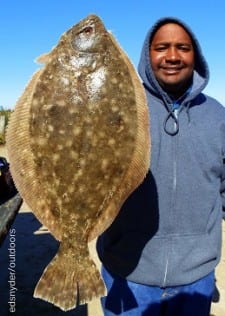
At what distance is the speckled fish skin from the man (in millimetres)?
752

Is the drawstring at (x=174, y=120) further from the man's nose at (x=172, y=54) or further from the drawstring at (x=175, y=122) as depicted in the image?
the man's nose at (x=172, y=54)

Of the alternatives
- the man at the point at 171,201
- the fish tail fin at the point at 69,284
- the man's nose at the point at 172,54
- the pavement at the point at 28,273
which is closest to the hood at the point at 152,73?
the man at the point at 171,201

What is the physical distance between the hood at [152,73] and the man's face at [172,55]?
0.03 meters

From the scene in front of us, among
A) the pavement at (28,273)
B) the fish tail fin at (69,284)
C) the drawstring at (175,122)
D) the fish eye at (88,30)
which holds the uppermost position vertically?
the fish eye at (88,30)

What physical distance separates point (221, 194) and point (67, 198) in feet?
4.94

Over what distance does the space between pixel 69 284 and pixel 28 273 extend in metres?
3.73

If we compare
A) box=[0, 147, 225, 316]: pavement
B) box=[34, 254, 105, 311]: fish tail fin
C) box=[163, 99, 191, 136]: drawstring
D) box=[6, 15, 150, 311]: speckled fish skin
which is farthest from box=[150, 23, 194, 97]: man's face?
box=[0, 147, 225, 316]: pavement

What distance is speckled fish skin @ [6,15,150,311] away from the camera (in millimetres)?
2018

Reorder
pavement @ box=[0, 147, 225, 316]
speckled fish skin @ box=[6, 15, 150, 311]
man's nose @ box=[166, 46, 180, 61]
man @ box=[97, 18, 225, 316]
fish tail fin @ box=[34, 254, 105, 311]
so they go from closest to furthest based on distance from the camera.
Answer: speckled fish skin @ box=[6, 15, 150, 311] < fish tail fin @ box=[34, 254, 105, 311] < man's nose @ box=[166, 46, 180, 61] < man @ box=[97, 18, 225, 316] < pavement @ box=[0, 147, 225, 316]

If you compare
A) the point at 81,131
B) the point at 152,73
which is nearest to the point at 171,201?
the point at 152,73

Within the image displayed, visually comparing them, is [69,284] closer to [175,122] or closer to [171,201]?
[171,201]

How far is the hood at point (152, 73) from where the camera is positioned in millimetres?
2812

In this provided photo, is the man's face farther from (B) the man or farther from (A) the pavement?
(A) the pavement

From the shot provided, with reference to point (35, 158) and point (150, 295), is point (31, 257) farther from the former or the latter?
point (35, 158)
